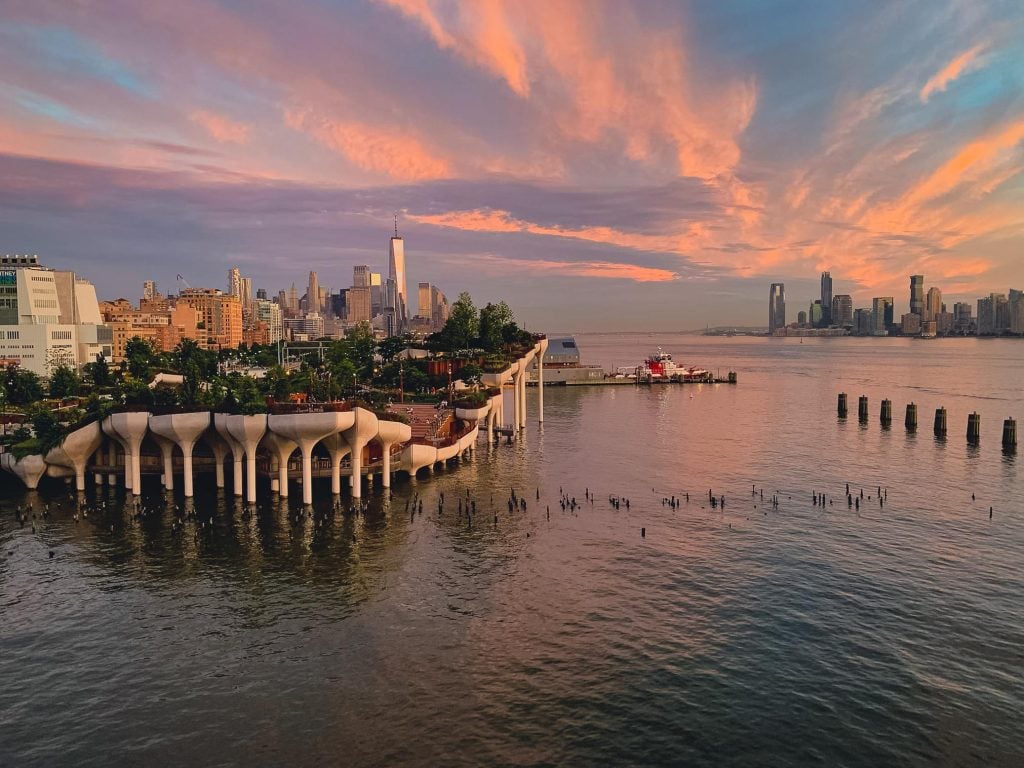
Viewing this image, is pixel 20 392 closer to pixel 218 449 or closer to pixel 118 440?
pixel 118 440

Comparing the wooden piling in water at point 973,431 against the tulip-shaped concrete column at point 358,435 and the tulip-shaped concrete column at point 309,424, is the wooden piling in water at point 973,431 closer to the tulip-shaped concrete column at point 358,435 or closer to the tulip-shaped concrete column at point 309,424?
the tulip-shaped concrete column at point 358,435

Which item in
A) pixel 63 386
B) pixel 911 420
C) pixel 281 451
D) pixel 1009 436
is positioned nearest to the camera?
pixel 281 451

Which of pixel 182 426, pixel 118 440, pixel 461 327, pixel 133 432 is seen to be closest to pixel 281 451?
pixel 182 426

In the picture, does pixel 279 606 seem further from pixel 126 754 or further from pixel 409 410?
pixel 409 410

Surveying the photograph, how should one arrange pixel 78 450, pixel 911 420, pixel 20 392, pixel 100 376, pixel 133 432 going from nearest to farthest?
1. pixel 133 432
2. pixel 78 450
3. pixel 20 392
4. pixel 100 376
5. pixel 911 420

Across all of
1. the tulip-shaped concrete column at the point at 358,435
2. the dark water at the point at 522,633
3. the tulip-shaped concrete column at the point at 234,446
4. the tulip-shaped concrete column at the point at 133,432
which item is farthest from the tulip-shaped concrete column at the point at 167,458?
the tulip-shaped concrete column at the point at 358,435

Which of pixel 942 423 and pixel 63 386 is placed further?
pixel 942 423

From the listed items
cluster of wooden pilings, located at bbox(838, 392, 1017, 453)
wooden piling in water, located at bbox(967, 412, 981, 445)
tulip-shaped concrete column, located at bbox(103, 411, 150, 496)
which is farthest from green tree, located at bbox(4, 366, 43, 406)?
wooden piling in water, located at bbox(967, 412, 981, 445)
